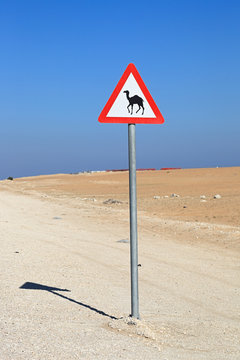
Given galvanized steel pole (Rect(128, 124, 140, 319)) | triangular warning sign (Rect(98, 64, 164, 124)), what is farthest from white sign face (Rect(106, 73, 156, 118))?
galvanized steel pole (Rect(128, 124, 140, 319))

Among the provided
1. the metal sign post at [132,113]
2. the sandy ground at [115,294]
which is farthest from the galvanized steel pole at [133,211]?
the sandy ground at [115,294]

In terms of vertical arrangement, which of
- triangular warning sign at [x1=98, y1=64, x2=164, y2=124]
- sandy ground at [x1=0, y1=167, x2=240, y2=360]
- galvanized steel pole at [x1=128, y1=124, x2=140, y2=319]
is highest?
triangular warning sign at [x1=98, y1=64, x2=164, y2=124]

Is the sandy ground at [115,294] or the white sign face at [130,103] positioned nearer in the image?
the sandy ground at [115,294]

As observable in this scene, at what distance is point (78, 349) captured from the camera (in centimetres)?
404

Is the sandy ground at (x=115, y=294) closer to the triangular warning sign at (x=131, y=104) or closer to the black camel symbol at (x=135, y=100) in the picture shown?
the triangular warning sign at (x=131, y=104)

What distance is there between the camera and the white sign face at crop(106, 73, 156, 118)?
190 inches

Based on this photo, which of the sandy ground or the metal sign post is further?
the metal sign post

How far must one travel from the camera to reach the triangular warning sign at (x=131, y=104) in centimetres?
484

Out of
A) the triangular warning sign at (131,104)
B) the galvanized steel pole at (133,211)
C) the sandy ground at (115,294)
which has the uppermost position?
the triangular warning sign at (131,104)

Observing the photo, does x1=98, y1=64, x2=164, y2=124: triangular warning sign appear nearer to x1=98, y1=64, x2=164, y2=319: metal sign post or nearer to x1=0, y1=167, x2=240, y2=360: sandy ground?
x1=98, y1=64, x2=164, y2=319: metal sign post

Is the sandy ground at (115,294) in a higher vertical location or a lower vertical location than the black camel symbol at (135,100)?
lower

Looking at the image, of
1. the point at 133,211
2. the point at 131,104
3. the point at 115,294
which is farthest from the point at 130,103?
the point at 115,294

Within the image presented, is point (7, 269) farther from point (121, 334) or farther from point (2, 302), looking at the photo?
point (121, 334)

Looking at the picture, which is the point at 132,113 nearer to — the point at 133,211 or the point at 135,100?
the point at 135,100
